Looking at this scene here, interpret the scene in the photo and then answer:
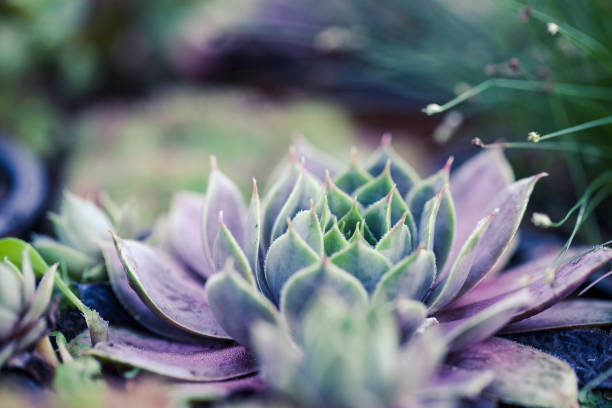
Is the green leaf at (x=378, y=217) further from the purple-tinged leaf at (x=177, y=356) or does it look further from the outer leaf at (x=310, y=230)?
the purple-tinged leaf at (x=177, y=356)

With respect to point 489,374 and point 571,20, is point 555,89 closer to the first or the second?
point 571,20

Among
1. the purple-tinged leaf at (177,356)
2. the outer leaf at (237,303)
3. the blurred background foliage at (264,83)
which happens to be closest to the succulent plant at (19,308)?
the purple-tinged leaf at (177,356)

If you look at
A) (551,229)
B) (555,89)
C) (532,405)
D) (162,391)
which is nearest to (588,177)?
(551,229)

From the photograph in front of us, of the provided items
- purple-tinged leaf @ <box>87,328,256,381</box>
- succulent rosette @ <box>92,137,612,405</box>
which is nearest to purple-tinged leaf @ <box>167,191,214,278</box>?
succulent rosette @ <box>92,137,612,405</box>

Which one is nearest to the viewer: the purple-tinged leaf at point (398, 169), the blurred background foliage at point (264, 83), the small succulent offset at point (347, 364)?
the small succulent offset at point (347, 364)

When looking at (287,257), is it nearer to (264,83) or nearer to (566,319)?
(566,319)
